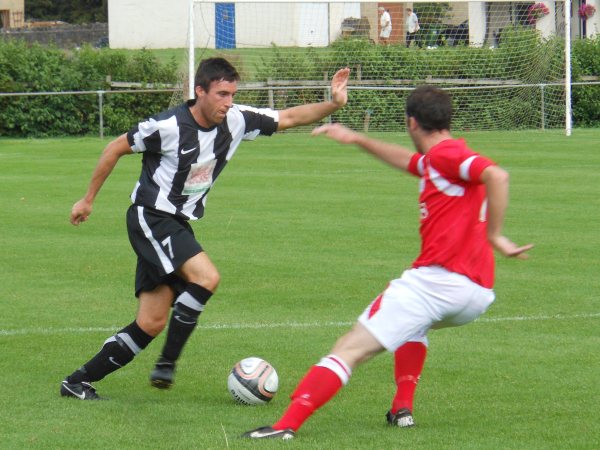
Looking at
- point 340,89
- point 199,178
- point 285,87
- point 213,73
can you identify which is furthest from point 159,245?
point 285,87

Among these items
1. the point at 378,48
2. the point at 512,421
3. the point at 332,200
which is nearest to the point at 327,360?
the point at 512,421

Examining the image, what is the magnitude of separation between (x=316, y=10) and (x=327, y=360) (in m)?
26.0

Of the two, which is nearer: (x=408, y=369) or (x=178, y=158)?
(x=408, y=369)

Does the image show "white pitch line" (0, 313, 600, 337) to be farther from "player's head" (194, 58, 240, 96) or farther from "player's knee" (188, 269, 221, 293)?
"player's head" (194, 58, 240, 96)

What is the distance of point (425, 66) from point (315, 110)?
2115cm

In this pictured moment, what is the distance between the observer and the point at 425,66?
2802 cm

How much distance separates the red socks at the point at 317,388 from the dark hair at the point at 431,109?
1205 millimetres

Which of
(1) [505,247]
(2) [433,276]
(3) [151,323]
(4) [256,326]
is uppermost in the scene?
(1) [505,247]

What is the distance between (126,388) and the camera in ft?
23.0

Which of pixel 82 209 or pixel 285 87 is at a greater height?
pixel 285 87

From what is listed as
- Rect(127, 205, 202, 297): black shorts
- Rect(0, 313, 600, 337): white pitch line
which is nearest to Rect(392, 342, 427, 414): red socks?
Rect(127, 205, 202, 297): black shorts

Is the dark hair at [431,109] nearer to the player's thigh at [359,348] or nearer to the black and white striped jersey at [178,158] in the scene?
the player's thigh at [359,348]

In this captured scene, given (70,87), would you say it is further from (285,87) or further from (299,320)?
(299,320)

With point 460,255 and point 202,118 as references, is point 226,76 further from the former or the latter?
point 460,255
